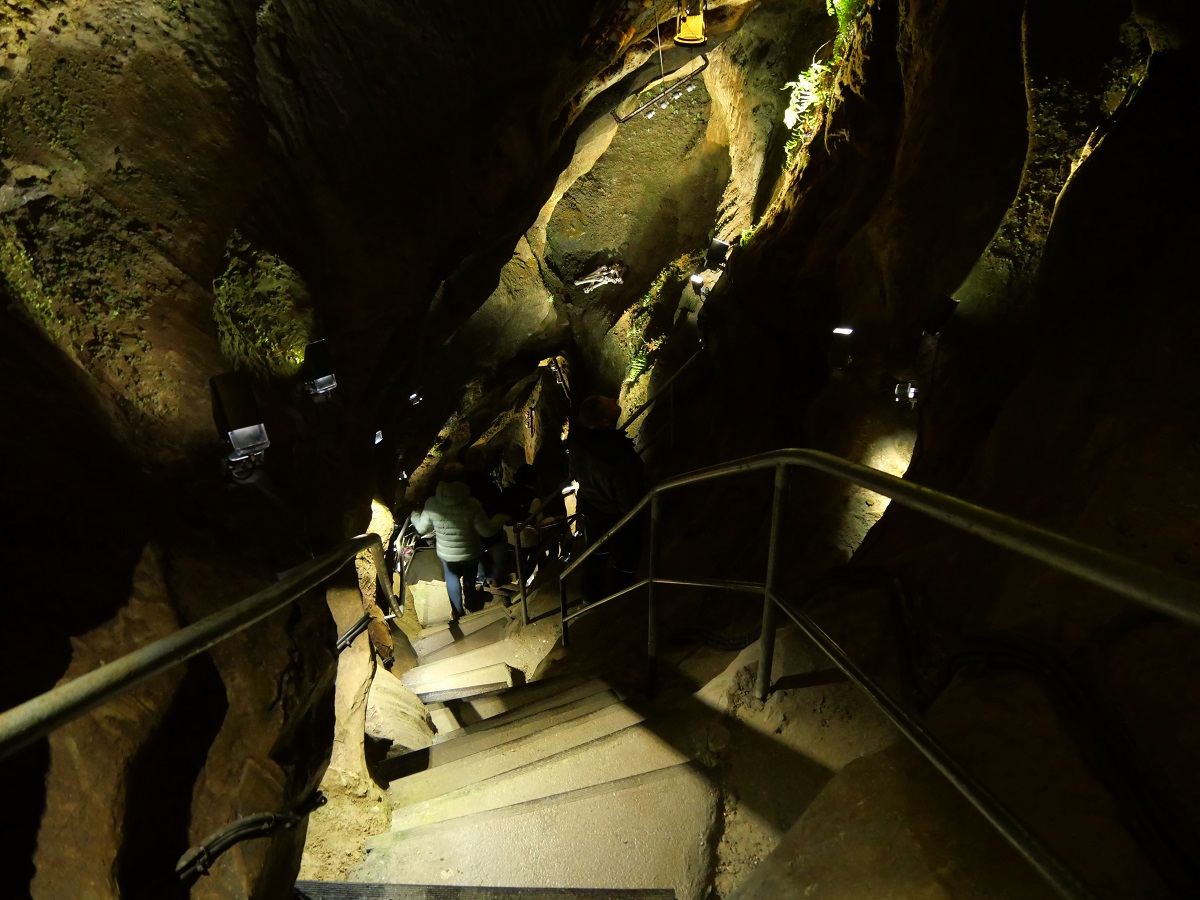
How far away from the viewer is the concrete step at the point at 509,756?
10.4 ft

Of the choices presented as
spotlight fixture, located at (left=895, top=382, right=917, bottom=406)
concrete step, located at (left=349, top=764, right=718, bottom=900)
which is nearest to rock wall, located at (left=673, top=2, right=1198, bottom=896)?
spotlight fixture, located at (left=895, top=382, right=917, bottom=406)

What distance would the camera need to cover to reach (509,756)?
3.33 metres

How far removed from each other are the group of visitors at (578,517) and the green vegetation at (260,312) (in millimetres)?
2156

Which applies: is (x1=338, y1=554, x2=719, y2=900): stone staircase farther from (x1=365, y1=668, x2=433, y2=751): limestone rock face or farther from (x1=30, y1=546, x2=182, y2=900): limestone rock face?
(x1=30, y1=546, x2=182, y2=900): limestone rock face

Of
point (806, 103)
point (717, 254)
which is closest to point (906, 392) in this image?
point (717, 254)

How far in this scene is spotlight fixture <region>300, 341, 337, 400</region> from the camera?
4.00 metres

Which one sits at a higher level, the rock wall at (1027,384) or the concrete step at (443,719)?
the rock wall at (1027,384)

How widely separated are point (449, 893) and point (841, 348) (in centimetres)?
608

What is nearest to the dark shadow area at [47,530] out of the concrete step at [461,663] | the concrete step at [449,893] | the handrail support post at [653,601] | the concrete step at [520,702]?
the concrete step at [449,893]

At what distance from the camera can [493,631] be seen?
327 inches

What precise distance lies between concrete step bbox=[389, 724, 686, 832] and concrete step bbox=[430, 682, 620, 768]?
1.99 ft

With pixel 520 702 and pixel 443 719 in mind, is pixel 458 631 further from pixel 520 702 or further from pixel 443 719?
pixel 520 702

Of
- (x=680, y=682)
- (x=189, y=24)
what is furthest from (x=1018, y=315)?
(x=189, y=24)

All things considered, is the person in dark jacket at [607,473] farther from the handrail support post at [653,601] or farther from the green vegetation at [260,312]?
the green vegetation at [260,312]
